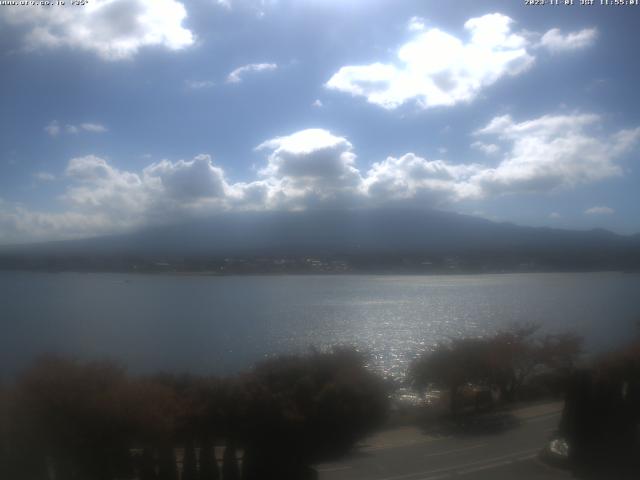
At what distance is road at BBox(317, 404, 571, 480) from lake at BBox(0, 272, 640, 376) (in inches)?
125

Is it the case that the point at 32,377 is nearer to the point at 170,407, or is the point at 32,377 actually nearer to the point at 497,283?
the point at 170,407

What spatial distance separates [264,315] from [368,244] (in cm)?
2884

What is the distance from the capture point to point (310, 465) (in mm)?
7148

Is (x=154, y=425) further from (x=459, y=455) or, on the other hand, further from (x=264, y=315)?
(x=264, y=315)

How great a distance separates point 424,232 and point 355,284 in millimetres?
9394

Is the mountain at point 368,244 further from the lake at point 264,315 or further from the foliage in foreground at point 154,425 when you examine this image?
the foliage in foreground at point 154,425

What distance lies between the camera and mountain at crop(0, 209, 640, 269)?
26516 mm

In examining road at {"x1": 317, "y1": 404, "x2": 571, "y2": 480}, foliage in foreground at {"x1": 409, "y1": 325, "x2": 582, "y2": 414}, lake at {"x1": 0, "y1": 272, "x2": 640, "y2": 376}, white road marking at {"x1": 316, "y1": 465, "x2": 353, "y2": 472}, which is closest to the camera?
road at {"x1": 317, "y1": 404, "x2": 571, "y2": 480}

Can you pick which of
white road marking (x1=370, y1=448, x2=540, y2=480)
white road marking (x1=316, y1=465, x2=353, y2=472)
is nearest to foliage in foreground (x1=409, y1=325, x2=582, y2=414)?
white road marking (x1=370, y1=448, x2=540, y2=480)

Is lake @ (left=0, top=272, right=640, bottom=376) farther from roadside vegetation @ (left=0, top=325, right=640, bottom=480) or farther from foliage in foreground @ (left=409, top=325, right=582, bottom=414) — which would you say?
roadside vegetation @ (left=0, top=325, right=640, bottom=480)

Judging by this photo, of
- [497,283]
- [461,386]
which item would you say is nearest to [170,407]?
[461,386]

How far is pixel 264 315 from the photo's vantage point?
2544cm

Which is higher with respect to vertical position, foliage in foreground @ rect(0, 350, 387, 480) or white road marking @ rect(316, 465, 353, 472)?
foliage in foreground @ rect(0, 350, 387, 480)

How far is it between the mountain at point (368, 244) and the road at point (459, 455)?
15.4 metres
